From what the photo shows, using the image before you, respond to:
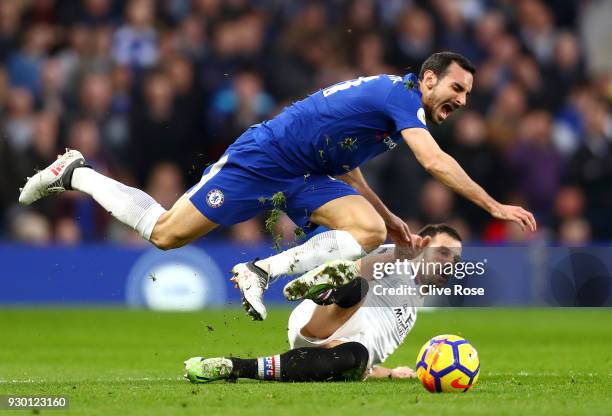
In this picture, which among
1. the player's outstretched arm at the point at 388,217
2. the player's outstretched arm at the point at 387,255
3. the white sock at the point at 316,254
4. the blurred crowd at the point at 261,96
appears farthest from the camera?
the blurred crowd at the point at 261,96

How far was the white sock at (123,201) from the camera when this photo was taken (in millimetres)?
8703

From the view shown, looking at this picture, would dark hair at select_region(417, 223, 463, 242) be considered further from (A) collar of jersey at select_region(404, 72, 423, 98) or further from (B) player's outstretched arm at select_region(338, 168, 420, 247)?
(A) collar of jersey at select_region(404, 72, 423, 98)

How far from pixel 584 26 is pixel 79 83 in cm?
873

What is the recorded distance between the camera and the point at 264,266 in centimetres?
817

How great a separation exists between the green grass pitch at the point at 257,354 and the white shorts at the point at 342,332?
280mm

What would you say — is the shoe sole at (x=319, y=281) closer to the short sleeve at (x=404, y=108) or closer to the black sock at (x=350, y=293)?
the black sock at (x=350, y=293)

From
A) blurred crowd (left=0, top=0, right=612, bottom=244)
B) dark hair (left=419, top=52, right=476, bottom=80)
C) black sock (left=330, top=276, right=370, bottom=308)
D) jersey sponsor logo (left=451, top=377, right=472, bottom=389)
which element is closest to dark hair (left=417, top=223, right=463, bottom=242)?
black sock (left=330, top=276, right=370, bottom=308)

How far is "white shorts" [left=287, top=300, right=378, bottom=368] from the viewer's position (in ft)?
26.7

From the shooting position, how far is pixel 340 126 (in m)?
8.40

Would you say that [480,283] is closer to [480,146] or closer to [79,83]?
[480,146]

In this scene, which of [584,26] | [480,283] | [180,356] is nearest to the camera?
[180,356]

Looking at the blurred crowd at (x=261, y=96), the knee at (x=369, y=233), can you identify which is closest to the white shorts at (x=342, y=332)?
the knee at (x=369, y=233)

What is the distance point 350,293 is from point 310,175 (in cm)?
98

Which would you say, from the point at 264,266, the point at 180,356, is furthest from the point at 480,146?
the point at 264,266
